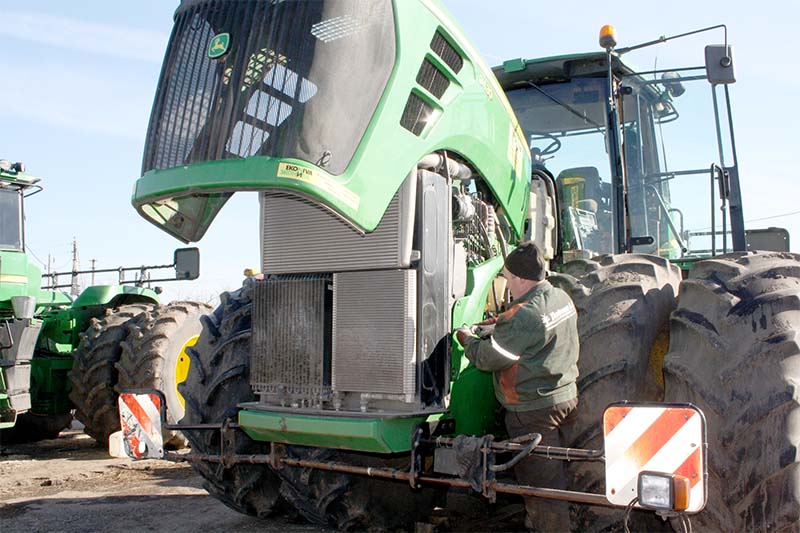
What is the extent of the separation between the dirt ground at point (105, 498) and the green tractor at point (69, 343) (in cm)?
67

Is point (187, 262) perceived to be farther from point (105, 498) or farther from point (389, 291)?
point (389, 291)

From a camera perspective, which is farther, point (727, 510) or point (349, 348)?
point (349, 348)

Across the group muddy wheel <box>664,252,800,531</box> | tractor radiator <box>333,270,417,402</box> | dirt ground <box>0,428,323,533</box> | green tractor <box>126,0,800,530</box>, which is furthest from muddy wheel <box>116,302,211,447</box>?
muddy wheel <box>664,252,800,531</box>

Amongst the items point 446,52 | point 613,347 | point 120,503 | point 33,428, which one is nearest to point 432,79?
point 446,52

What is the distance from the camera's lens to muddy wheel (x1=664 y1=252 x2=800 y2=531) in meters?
3.28

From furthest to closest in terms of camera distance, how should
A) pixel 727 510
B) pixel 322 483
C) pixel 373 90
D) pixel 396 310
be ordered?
pixel 322 483, pixel 396 310, pixel 373 90, pixel 727 510

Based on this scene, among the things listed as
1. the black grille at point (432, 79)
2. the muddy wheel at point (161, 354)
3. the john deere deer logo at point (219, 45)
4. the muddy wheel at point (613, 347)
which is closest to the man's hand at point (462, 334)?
the muddy wheel at point (613, 347)

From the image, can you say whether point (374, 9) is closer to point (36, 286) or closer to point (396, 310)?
point (396, 310)

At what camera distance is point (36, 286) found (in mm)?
10633

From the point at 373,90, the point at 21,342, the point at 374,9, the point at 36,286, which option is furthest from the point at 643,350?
the point at 36,286

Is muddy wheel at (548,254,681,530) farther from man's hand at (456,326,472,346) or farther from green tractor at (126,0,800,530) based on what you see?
man's hand at (456,326,472,346)

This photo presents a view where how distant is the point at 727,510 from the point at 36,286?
30.7 ft

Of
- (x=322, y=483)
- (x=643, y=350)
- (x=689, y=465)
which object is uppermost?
(x=643, y=350)

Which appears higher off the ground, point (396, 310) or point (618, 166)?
point (618, 166)
